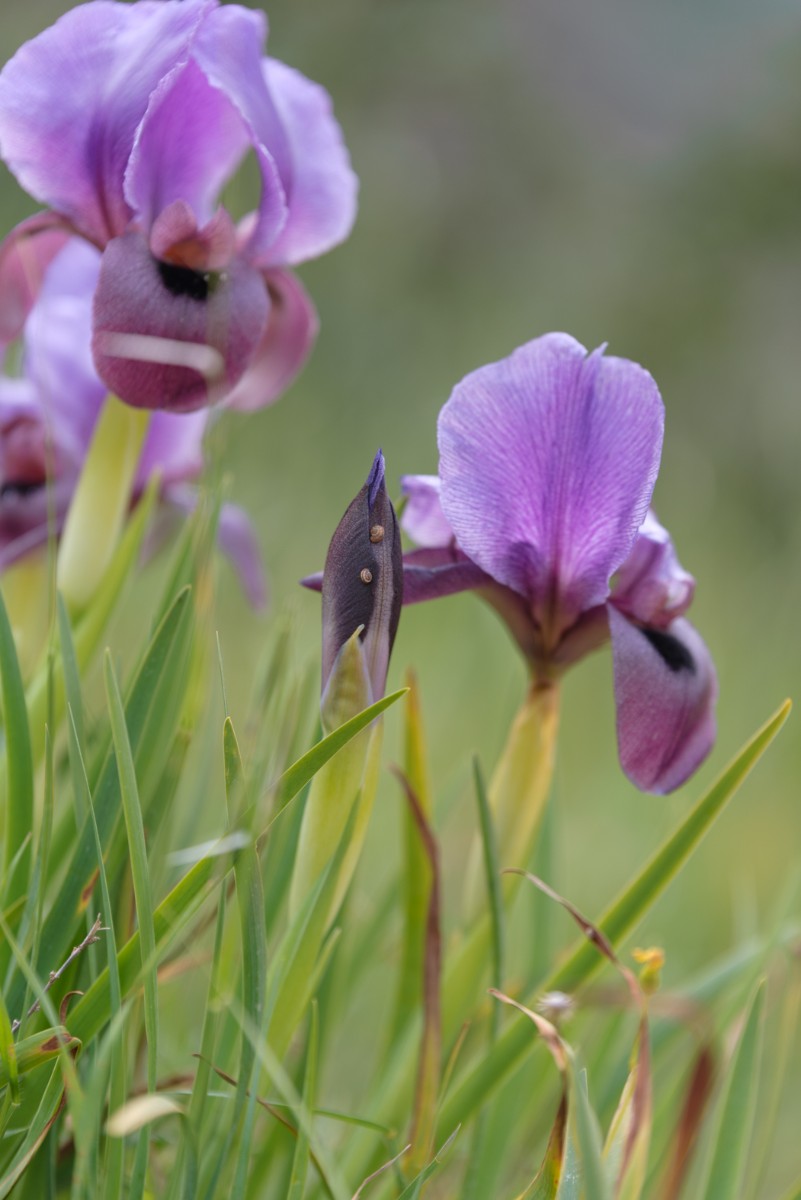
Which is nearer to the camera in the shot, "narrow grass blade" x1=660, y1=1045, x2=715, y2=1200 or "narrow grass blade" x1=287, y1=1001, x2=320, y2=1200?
"narrow grass blade" x1=287, y1=1001, x2=320, y2=1200

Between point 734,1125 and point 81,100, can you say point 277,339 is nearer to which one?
point 81,100

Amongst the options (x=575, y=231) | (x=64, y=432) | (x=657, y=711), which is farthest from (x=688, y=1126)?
(x=575, y=231)

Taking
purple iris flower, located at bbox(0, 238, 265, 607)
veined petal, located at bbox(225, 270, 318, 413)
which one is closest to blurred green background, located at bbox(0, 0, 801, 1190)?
purple iris flower, located at bbox(0, 238, 265, 607)

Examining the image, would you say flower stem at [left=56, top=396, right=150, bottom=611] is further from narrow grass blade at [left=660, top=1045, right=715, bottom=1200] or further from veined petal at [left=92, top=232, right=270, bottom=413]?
narrow grass blade at [left=660, top=1045, right=715, bottom=1200]

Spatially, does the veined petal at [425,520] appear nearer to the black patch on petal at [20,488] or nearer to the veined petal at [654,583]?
the veined petal at [654,583]

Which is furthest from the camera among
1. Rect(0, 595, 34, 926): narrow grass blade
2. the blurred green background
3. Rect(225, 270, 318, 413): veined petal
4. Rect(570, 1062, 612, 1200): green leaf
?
the blurred green background

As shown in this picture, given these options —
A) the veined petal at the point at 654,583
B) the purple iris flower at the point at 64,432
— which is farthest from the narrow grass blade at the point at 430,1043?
the purple iris flower at the point at 64,432
